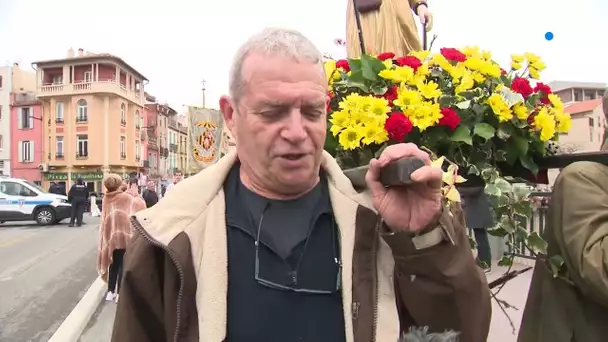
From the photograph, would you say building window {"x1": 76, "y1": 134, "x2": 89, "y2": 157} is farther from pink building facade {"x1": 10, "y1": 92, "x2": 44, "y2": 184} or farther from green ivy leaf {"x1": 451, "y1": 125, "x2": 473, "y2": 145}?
green ivy leaf {"x1": 451, "y1": 125, "x2": 473, "y2": 145}

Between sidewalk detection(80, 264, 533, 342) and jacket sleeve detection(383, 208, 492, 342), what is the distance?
8.59ft

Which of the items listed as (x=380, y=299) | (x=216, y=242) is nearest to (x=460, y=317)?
(x=380, y=299)

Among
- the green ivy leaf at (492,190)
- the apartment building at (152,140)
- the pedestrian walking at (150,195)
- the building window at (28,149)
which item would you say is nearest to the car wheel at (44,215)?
the pedestrian walking at (150,195)

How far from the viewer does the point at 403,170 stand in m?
1.10

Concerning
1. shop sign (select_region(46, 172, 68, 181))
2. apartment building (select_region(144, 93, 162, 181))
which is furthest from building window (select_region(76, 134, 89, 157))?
apartment building (select_region(144, 93, 162, 181))

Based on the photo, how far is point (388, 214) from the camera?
1.21m

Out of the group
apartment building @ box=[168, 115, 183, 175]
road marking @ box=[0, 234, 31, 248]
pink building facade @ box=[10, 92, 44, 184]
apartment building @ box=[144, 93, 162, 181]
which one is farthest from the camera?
apartment building @ box=[168, 115, 183, 175]

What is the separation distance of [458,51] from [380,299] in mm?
1162

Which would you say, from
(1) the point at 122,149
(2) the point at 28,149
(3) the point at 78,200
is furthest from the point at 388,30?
(2) the point at 28,149

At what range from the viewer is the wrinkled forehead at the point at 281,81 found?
129 cm

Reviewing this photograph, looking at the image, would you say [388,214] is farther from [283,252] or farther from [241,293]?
[241,293]

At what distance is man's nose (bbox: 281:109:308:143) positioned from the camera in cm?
129

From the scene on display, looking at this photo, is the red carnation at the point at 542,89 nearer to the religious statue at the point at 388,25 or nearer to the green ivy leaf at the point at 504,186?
the green ivy leaf at the point at 504,186

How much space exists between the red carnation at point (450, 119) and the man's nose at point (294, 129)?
67 centimetres
